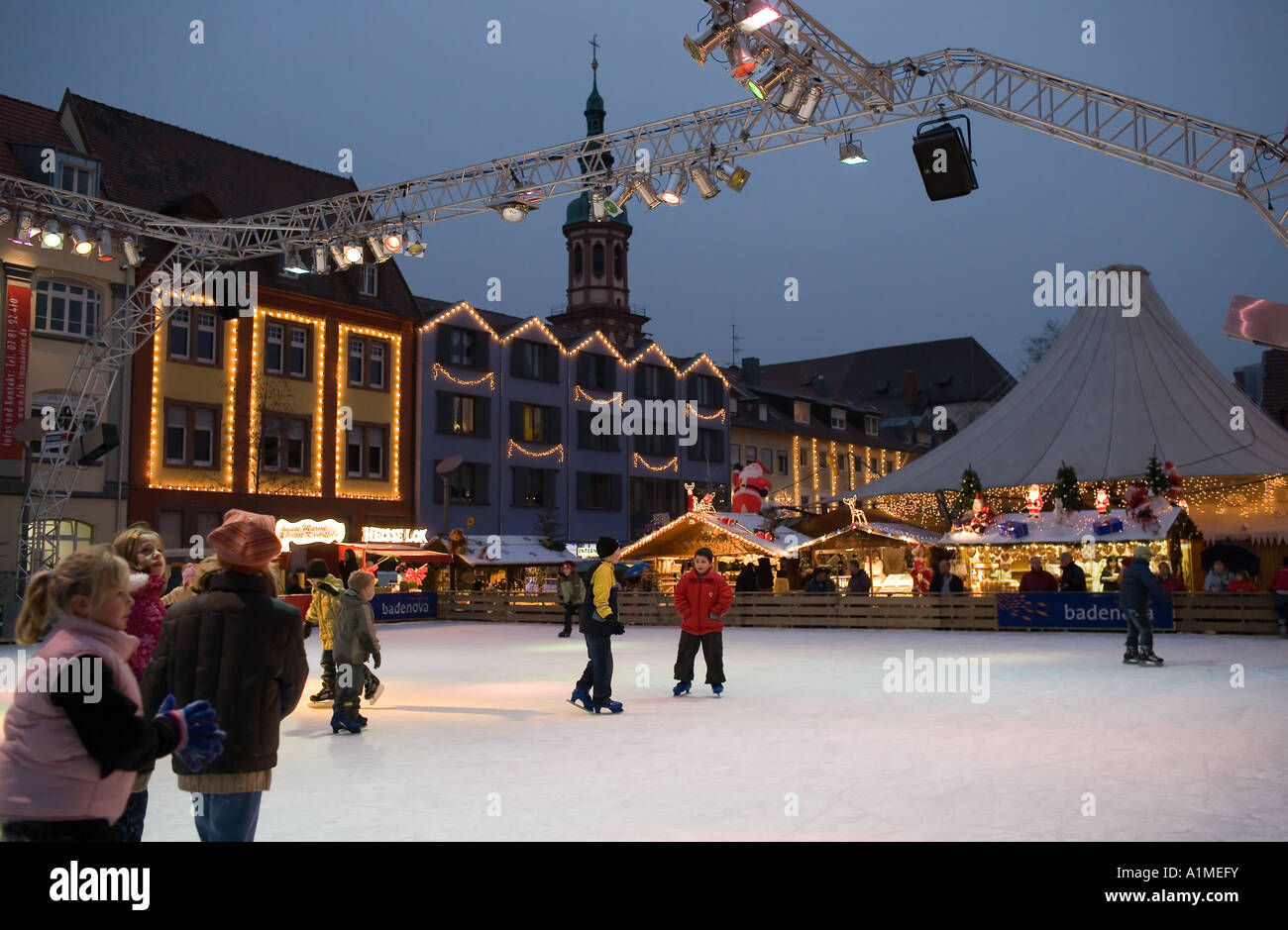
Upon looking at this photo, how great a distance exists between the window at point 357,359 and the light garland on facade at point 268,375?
52.0 inches

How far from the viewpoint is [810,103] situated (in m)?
15.9

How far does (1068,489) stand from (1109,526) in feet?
4.24

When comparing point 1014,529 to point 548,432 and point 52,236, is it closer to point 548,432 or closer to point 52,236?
point 52,236

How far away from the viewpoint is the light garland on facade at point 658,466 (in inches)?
1893

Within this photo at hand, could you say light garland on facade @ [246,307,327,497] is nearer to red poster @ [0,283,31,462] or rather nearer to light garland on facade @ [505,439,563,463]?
red poster @ [0,283,31,462]

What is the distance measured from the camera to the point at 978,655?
1709 cm

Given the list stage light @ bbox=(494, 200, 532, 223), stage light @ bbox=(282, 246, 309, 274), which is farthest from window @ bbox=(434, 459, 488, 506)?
stage light @ bbox=(494, 200, 532, 223)

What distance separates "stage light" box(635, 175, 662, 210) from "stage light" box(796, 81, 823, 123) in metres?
2.88

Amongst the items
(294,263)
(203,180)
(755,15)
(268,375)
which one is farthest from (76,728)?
(203,180)

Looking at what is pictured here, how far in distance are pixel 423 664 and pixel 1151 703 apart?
10.2 m

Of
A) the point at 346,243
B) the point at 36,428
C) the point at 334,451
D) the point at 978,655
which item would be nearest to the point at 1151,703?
the point at 978,655

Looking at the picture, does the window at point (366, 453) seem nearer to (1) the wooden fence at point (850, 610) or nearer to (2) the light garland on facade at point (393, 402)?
(2) the light garland on facade at point (393, 402)

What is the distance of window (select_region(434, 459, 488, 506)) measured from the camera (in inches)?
1576

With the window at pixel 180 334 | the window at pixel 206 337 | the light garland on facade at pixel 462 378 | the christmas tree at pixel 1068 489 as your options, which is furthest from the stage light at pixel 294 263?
the light garland on facade at pixel 462 378
